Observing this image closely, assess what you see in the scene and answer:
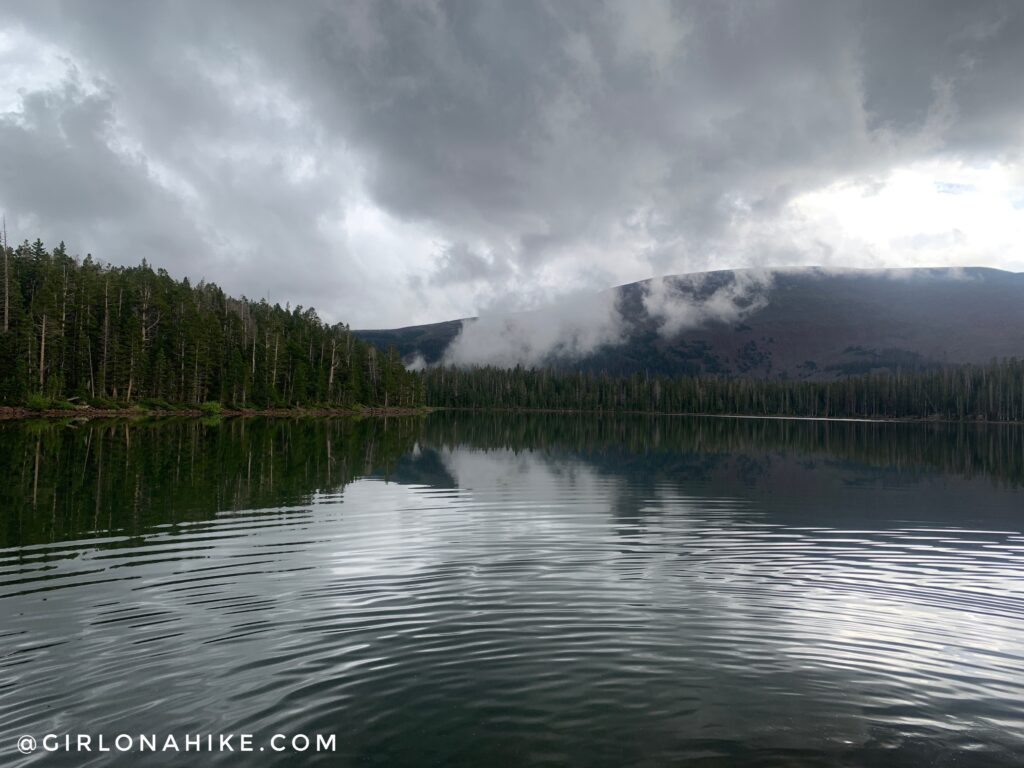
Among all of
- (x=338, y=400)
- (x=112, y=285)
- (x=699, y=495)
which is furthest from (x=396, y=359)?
(x=699, y=495)

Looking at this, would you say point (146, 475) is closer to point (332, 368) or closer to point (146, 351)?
point (146, 351)

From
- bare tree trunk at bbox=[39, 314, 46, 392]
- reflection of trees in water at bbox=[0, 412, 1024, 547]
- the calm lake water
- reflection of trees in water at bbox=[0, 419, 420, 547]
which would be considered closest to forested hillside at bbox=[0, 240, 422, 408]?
bare tree trunk at bbox=[39, 314, 46, 392]

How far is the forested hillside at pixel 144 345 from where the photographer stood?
80.8 meters

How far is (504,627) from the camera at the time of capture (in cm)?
1201

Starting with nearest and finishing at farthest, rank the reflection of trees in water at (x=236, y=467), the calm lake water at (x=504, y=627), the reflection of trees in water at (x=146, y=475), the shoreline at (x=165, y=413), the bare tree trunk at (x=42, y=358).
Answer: the calm lake water at (x=504, y=627) < the reflection of trees in water at (x=146, y=475) < the reflection of trees in water at (x=236, y=467) < the shoreline at (x=165, y=413) < the bare tree trunk at (x=42, y=358)

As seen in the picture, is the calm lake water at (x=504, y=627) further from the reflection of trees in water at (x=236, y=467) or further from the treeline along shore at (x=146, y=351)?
the treeline along shore at (x=146, y=351)

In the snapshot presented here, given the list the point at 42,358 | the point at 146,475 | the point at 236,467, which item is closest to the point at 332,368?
the point at 42,358

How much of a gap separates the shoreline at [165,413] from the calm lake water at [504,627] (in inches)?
2164

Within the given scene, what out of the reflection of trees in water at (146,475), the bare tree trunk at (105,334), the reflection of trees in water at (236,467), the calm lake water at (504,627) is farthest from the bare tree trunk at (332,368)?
the calm lake water at (504,627)

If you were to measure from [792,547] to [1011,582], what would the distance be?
5541 millimetres

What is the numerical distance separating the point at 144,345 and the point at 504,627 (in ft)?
339

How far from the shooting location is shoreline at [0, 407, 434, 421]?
71.9 m

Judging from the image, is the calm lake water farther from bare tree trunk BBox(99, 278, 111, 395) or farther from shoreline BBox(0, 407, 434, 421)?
bare tree trunk BBox(99, 278, 111, 395)

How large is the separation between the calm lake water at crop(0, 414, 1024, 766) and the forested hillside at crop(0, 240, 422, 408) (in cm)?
6520
